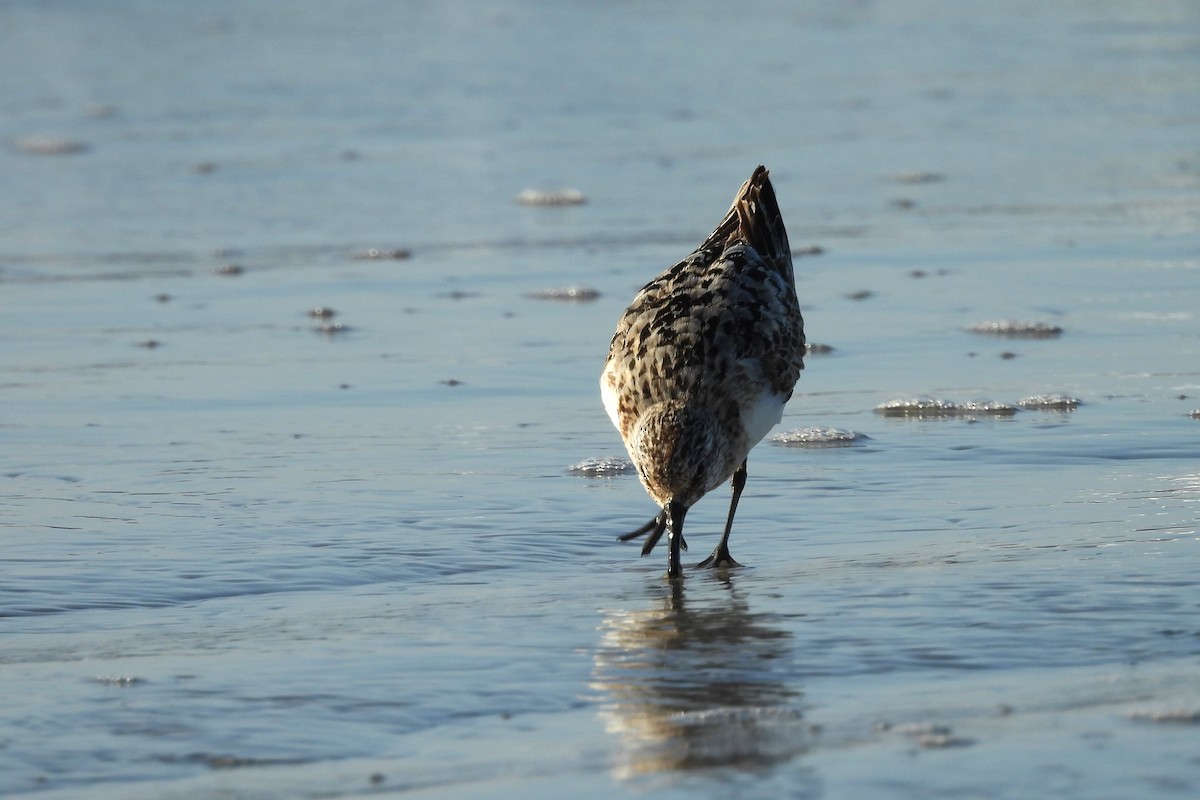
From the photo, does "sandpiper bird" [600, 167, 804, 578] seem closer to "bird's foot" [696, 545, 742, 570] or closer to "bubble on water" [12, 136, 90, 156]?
"bird's foot" [696, 545, 742, 570]

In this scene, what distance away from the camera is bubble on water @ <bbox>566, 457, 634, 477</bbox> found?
21.3 feet

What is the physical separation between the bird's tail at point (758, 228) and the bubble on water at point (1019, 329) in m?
2.26

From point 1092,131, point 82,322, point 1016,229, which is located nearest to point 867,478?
point 82,322

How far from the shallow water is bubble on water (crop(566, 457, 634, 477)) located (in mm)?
95

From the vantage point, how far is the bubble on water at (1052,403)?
716 centimetres

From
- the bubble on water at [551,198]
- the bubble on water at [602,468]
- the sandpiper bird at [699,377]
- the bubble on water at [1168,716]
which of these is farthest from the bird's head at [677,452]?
the bubble on water at [551,198]

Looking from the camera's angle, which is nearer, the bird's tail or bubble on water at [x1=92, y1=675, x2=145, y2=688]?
bubble on water at [x1=92, y1=675, x2=145, y2=688]

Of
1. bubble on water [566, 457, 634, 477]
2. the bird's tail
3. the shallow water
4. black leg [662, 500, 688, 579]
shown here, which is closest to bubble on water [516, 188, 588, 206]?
the shallow water

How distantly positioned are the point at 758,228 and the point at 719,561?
1.47 m

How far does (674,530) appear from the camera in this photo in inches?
204

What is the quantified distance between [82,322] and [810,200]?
17.3 feet

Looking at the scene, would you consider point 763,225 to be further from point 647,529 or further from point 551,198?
point 551,198

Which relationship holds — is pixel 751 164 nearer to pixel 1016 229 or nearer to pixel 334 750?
pixel 1016 229

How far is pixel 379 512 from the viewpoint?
5941 mm
